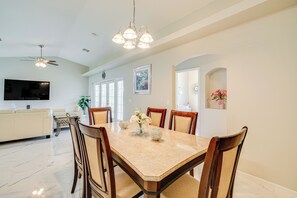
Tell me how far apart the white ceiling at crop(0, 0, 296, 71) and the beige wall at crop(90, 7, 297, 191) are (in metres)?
0.30

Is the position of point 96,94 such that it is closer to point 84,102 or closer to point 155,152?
point 84,102

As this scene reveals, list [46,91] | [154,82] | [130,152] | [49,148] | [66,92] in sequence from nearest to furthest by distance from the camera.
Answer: [130,152] < [49,148] < [154,82] < [46,91] < [66,92]

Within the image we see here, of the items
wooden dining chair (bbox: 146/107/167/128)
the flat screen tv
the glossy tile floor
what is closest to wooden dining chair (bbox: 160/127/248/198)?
the glossy tile floor

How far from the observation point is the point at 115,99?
6.17 meters

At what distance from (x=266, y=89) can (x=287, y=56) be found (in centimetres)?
47

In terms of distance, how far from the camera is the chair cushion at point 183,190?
1249 millimetres

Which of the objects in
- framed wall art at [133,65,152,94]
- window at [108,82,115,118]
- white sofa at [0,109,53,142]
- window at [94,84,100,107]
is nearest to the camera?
white sofa at [0,109,53,142]

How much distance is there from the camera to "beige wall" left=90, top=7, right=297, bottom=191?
1964mm

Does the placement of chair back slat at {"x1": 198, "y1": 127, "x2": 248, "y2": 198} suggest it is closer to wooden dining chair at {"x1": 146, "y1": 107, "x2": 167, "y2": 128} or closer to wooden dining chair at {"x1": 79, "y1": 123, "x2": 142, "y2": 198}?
wooden dining chair at {"x1": 79, "y1": 123, "x2": 142, "y2": 198}

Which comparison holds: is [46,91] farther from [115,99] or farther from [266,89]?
[266,89]

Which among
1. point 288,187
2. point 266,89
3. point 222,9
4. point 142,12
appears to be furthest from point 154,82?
point 288,187

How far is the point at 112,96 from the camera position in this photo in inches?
256

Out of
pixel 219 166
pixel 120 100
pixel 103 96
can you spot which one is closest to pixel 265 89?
pixel 219 166

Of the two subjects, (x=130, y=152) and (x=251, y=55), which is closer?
(x=130, y=152)
